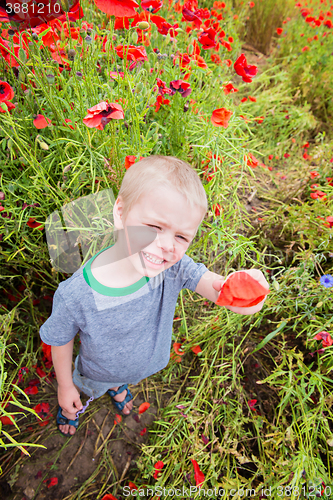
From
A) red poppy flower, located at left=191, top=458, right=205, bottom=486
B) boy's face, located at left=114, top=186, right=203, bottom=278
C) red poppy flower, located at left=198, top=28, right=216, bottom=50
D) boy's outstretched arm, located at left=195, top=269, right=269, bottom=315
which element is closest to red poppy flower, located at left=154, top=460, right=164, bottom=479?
red poppy flower, located at left=191, top=458, right=205, bottom=486

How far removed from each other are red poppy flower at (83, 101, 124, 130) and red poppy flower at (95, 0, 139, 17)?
0.84 feet

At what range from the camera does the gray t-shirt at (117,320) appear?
99cm

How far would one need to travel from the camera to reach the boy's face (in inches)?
34.0

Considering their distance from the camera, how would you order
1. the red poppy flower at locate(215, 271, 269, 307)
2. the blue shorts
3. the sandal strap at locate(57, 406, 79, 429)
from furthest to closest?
the sandal strap at locate(57, 406, 79, 429), the blue shorts, the red poppy flower at locate(215, 271, 269, 307)

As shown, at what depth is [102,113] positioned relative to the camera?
85 cm

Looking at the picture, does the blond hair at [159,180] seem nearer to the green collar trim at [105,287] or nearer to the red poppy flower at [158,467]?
the green collar trim at [105,287]

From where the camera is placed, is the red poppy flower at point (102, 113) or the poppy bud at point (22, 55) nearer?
the red poppy flower at point (102, 113)

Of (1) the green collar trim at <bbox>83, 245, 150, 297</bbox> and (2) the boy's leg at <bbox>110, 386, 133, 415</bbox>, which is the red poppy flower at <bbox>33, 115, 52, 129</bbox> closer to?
(1) the green collar trim at <bbox>83, 245, 150, 297</bbox>

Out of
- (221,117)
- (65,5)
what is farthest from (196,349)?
(65,5)

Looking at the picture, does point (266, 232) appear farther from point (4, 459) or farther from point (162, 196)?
point (4, 459)

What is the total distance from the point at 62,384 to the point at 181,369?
710 mm

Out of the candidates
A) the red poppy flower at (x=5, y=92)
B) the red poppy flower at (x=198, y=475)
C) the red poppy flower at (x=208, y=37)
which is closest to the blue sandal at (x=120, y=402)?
the red poppy flower at (x=198, y=475)

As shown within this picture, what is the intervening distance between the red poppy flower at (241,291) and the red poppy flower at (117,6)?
863 millimetres

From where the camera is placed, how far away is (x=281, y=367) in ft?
4.54
